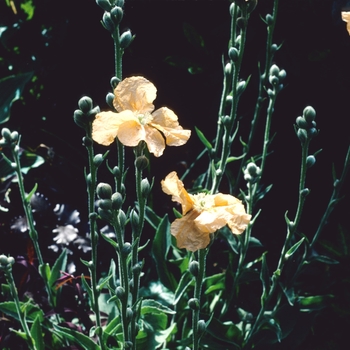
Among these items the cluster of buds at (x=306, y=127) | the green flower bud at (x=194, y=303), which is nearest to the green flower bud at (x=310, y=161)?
the cluster of buds at (x=306, y=127)

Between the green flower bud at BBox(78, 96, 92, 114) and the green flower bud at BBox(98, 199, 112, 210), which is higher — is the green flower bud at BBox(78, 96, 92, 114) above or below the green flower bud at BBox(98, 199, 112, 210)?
above

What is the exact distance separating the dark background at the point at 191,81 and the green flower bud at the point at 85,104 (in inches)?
48.6

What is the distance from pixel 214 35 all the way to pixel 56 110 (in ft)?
3.20

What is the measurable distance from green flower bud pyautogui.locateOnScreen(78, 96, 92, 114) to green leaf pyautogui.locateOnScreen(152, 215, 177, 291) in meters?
0.84

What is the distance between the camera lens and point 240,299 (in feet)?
7.32

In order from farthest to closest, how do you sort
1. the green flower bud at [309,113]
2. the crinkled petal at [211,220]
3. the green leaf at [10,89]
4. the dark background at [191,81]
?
Answer: the green leaf at [10,89] → the dark background at [191,81] → the green flower bud at [309,113] → the crinkled petal at [211,220]

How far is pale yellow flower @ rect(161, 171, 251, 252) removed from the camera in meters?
1.18

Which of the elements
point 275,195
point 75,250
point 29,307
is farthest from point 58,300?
point 275,195

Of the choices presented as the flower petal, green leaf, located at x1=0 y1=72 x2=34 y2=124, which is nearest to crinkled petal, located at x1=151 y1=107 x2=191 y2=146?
the flower petal

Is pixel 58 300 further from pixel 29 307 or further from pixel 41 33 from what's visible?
pixel 41 33

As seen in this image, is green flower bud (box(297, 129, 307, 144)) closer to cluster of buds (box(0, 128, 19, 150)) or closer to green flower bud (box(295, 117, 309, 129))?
green flower bud (box(295, 117, 309, 129))

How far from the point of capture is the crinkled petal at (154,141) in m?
1.22

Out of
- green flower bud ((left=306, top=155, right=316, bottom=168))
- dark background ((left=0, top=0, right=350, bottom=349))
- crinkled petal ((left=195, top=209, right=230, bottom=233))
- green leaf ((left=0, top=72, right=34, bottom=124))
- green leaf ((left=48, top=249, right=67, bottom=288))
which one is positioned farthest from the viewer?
green leaf ((left=0, top=72, right=34, bottom=124))

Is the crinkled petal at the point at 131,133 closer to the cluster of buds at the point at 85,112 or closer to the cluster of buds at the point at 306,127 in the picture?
the cluster of buds at the point at 85,112
